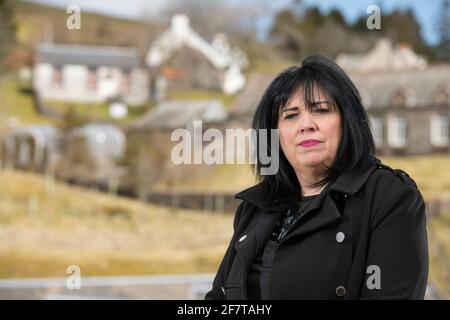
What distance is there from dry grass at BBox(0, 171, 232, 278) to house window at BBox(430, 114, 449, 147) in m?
7.20

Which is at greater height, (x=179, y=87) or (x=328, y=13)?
(x=328, y=13)

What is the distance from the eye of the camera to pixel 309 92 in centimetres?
152

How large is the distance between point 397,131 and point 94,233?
957cm

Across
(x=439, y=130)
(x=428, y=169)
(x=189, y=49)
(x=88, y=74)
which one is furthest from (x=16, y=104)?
(x=439, y=130)

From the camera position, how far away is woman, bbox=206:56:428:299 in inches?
53.2

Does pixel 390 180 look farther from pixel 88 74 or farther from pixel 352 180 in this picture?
pixel 88 74

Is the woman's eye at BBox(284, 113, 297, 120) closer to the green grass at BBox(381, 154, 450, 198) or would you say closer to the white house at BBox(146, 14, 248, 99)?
the green grass at BBox(381, 154, 450, 198)

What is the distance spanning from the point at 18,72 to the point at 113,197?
615 centimetres

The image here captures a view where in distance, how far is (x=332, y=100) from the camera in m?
1.50

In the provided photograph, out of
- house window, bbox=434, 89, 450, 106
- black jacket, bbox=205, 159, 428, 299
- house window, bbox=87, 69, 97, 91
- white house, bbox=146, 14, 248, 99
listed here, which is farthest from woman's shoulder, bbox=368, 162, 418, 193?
white house, bbox=146, 14, 248, 99

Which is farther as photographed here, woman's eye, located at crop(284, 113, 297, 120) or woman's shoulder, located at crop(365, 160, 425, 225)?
woman's eye, located at crop(284, 113, 297, 120)

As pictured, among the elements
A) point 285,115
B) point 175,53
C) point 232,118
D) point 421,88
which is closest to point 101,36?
point 175,53

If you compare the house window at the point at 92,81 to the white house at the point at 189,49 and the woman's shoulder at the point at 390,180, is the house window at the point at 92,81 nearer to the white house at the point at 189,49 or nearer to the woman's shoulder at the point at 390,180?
the white house at the point at 189,49

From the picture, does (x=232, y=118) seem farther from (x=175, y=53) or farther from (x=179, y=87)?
(x=175, y=53)
